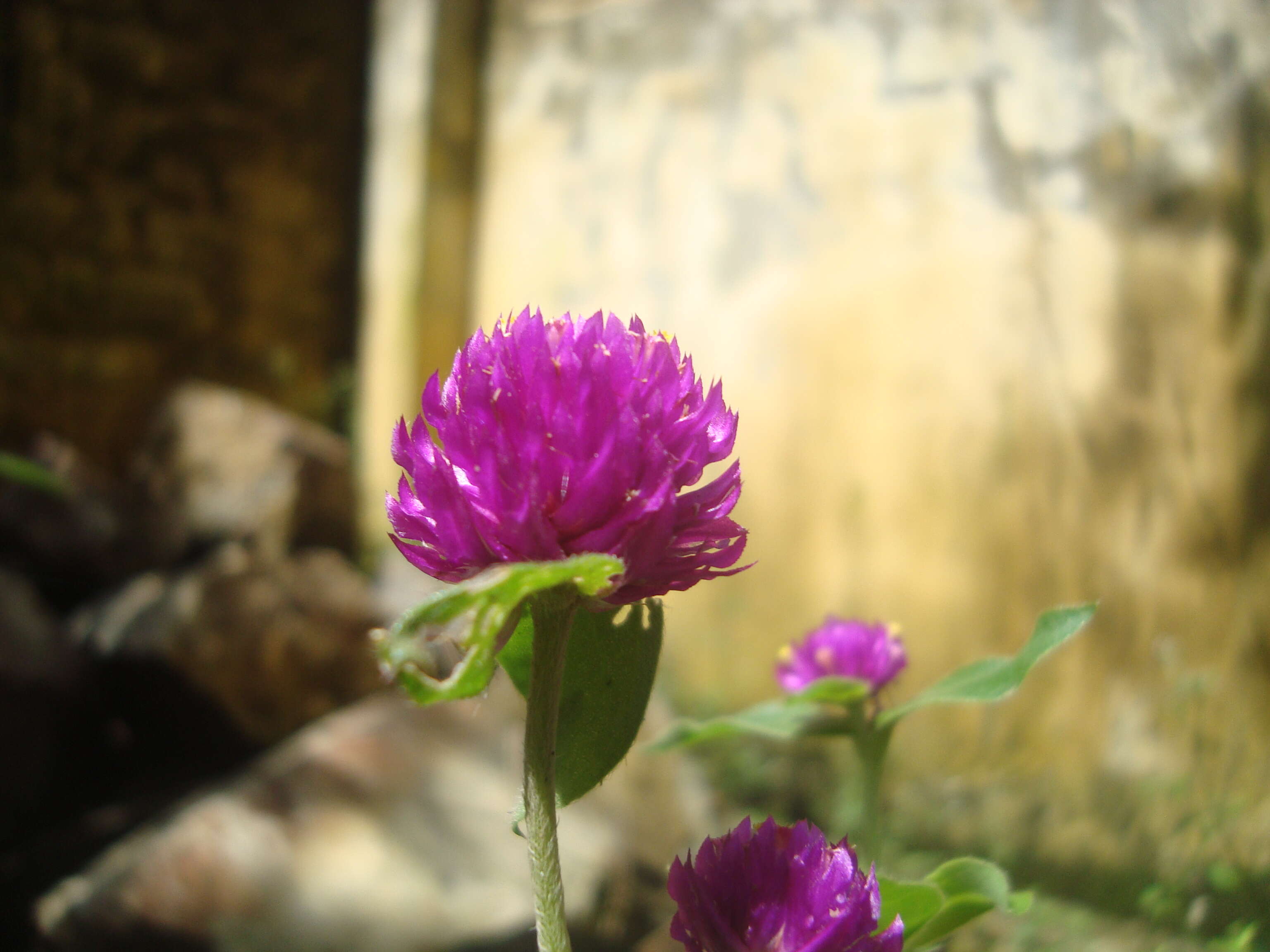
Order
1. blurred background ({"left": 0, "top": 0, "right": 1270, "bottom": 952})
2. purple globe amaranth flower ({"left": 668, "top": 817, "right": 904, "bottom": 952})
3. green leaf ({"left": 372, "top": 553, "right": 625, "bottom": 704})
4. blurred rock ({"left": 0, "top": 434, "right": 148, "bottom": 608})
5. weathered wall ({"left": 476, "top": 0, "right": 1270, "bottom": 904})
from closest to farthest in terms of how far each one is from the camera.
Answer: green leaf ({"left": 372, "top": 553, "right": 625, "bottom": 704}), purple globe amaranth flower ({"left": 668, "top": 817, "right": 904, "bottom": 952}), blurred background ({"left": 0, "top": 0, "right": 1270, "bottom": 952}), weathered wall ({"left": 476, "top": 0, "right": 1270, "bottom": 904}), blurred rock ({"left": 0, "top": 434, "right": 148, "bottom": 608})

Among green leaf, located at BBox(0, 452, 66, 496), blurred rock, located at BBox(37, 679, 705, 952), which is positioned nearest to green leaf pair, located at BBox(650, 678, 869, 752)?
blurred rock, located at BBox(37, 679, 705, 952)

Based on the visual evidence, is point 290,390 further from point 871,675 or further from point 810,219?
point 871,675

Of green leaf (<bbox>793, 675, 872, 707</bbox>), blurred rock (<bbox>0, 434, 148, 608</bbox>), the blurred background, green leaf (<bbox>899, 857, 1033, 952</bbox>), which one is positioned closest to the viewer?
green leaf (<bbox>899, 857, 1033, 952</bbox>)

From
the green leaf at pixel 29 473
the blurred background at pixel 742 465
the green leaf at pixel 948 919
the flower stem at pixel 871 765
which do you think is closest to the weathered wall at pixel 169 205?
the blurred background at pixel 742 465

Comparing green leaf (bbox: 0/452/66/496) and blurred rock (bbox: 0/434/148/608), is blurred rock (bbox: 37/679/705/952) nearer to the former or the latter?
green leaf (bbox: 0/452/66/496)

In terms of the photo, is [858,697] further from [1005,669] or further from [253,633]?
[253,633]

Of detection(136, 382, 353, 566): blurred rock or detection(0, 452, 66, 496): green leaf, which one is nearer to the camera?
detection(0, 452, 66, 496): green leaf

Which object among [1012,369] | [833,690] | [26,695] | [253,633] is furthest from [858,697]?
[26,695]

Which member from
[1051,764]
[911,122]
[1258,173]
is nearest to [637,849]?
[1051,764]
